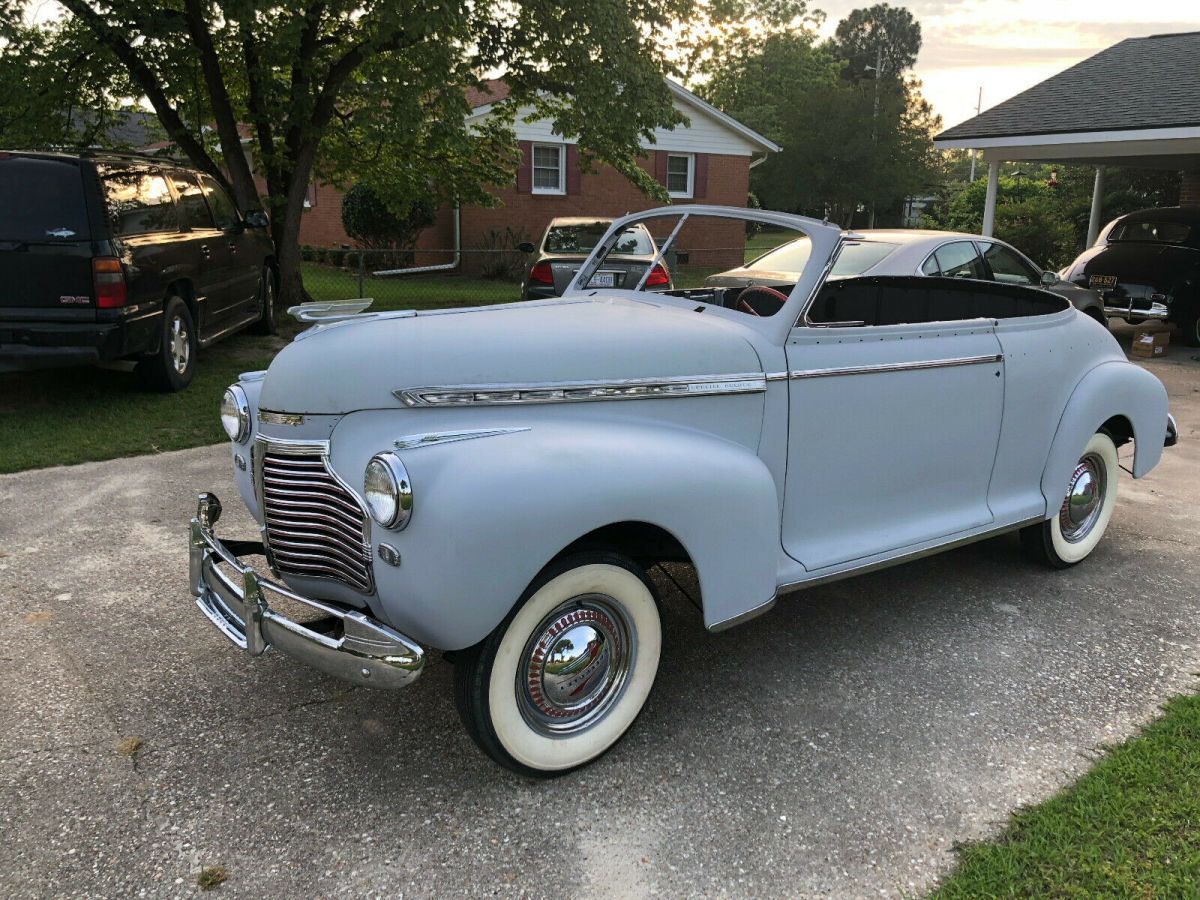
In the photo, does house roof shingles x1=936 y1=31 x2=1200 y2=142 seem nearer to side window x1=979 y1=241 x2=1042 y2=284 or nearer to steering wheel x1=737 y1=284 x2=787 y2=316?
side window x1=979 y1=241 x2=1042 y2=284

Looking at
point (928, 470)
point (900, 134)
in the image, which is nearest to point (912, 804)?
point (928, 470)

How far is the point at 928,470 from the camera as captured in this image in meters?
3.82

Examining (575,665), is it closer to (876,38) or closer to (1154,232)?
(1154,232)

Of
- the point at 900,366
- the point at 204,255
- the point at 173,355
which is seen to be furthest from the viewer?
the point at 204,255

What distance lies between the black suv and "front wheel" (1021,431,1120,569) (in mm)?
6399

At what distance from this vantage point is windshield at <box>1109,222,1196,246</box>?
12523mm

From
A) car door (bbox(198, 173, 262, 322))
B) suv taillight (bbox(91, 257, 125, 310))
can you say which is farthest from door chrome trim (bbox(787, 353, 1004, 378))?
car door (bbox(198, 173, 262, 322))

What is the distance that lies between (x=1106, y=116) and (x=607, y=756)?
14.2 meters

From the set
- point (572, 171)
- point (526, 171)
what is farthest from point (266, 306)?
point (572, 171)

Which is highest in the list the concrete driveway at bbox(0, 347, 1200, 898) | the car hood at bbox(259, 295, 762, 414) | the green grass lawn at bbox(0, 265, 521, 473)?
the car hood at bbox(259, 295, 762, 414)

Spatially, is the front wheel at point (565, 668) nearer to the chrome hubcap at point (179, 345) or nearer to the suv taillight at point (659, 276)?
the suv taillight at point (659, 276)

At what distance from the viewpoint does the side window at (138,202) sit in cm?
699

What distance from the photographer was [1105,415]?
176 inches

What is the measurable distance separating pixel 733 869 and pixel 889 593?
2.22 meters
